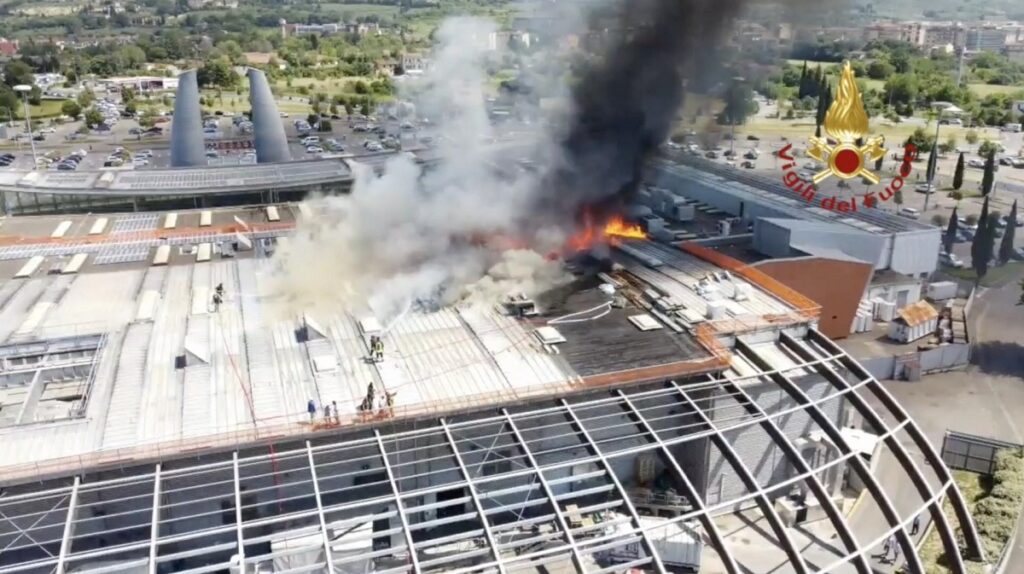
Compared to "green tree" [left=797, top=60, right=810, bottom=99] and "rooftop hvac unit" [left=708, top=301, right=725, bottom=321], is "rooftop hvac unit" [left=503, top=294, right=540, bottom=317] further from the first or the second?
"green tree" [left=797, top=60, right=810, bottom=99]

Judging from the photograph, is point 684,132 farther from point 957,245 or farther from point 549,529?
point 957,245

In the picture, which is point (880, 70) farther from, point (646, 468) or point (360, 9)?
point (360, 9)

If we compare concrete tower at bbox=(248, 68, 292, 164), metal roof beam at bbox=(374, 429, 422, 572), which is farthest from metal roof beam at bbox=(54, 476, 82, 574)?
concrete tower at bbox=(248, 68, 292, 164)

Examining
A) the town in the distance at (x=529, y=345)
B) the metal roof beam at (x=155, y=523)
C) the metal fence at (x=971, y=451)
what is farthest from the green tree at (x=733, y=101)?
the metal roof beam at (x=155, y=523)

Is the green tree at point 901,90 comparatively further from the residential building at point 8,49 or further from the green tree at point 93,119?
the residential building at point 8,49

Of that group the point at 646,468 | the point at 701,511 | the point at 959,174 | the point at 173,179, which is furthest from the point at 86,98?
the point at 701,511
